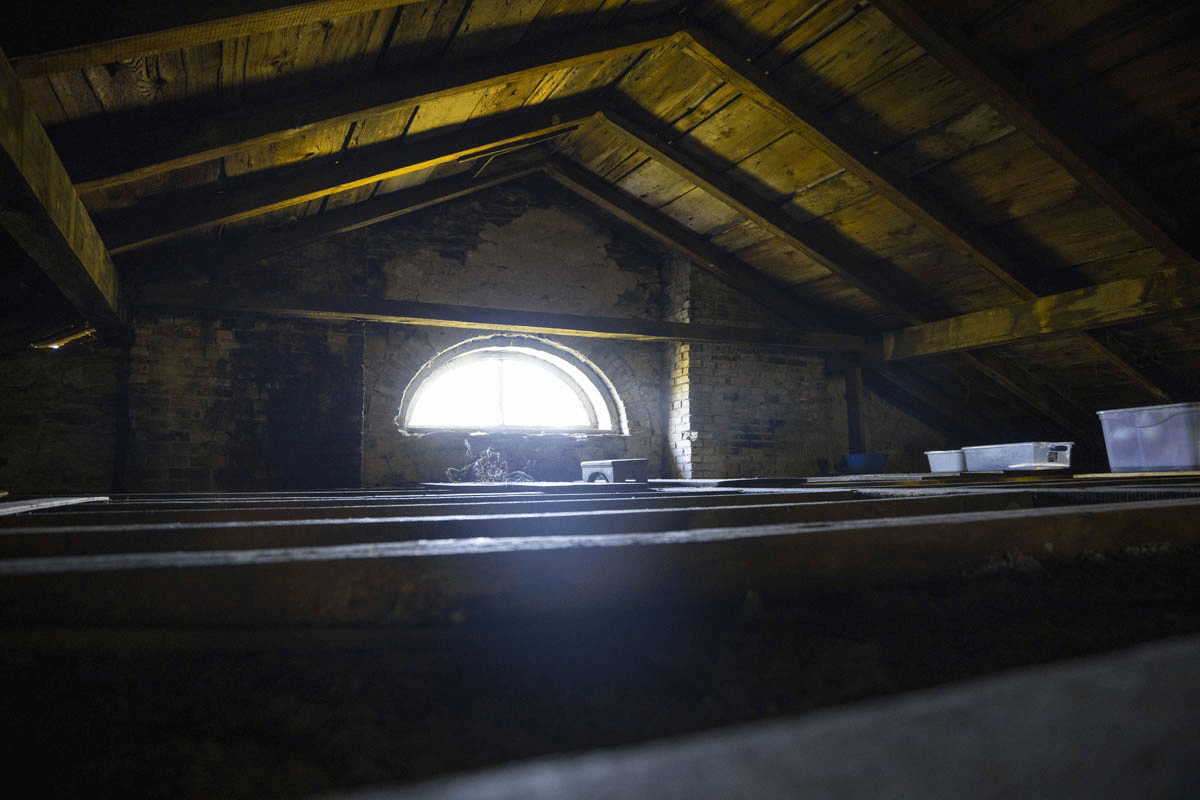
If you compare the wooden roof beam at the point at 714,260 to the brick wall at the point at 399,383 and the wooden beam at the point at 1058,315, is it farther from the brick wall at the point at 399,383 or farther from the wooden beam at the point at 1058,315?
the wooden beam at the point at 1058,315

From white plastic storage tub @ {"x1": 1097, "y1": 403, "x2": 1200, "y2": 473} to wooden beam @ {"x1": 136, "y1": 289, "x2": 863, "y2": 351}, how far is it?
8.50 ft

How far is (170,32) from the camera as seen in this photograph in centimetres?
214

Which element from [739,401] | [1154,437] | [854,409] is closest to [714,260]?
[739,401]

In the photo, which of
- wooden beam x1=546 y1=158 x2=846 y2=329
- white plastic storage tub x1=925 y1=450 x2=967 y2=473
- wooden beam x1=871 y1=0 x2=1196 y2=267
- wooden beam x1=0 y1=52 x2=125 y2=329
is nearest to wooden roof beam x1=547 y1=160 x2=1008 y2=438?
wooden beam x1=546 y1=158 x2=846 y2=329

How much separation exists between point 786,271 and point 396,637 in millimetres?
6626

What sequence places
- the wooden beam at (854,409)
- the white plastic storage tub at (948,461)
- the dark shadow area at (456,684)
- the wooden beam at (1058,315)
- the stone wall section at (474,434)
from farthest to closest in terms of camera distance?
1. the wooden beam at (854,409)
2. the white plastic storage tub at (948,461)
3. the stone wall section at (474,434)
4. the wooden beam at (1058,315)
5. the dark shadow area at (456,684)

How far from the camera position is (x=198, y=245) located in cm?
523

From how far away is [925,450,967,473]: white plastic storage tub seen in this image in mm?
6281

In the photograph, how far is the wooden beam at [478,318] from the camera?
17.1 ft

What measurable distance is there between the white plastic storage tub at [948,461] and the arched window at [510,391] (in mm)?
3043

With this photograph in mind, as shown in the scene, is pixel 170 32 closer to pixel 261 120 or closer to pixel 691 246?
pixel 261 120

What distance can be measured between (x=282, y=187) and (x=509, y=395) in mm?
2990

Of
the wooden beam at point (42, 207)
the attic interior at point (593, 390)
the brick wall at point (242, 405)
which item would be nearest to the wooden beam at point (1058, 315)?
the attic interior at point (593, 390)

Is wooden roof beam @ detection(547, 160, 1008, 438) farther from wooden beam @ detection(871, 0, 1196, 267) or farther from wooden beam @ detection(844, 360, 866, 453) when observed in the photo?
wooden beam @ detection(871, 0, 1196, 267)
